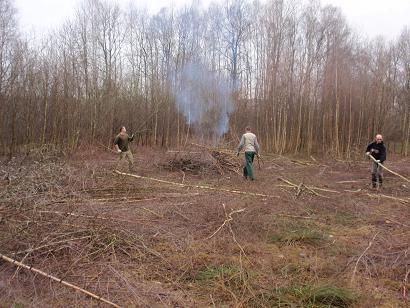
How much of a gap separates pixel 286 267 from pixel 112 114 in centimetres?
1748

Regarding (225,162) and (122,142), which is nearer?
(122,142)

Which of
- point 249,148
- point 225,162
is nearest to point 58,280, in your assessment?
point 249,148

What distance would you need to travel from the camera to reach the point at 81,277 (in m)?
4.14

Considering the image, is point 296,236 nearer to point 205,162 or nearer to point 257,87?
point 205,162

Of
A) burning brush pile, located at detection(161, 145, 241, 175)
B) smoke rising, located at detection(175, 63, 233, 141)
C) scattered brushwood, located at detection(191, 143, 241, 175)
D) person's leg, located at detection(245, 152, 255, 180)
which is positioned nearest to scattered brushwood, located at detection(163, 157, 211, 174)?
burning brush pile, located at detection(161, 145, 241, 175)

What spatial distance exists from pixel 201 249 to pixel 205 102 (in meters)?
19.8

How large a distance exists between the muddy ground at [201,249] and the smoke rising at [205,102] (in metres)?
15.7

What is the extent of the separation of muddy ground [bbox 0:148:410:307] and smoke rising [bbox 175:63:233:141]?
15703 millimetres

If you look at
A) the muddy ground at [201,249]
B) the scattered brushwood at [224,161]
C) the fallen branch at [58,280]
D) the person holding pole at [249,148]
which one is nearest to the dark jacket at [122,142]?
the scattered brushwood at [224,161]

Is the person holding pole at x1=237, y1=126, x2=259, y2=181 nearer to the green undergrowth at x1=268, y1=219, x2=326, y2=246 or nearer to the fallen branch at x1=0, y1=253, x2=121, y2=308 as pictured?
the green undergrowth at x1=268, y1=219, x2=326, y2=246

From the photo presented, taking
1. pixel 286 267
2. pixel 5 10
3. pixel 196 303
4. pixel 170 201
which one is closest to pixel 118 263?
pixel 196 303

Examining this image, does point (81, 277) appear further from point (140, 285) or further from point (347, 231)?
point (347, 231)

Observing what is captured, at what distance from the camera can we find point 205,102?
24547mm

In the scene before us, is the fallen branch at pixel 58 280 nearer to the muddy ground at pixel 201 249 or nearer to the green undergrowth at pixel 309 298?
the muddy ground at pixel 201 249
